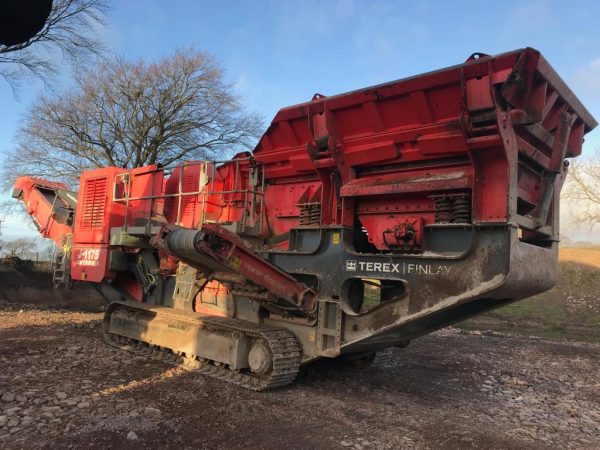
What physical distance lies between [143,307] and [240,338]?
2.54m

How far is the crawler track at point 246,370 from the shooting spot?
5855mm

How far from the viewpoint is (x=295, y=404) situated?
5539mm

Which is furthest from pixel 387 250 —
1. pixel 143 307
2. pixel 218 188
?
pixel 143 307

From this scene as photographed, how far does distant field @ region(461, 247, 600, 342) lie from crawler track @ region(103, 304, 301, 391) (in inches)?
402

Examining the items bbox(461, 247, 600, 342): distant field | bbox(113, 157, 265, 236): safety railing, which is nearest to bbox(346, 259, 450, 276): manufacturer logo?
bbox(113, 157, 265, 236): safety railing

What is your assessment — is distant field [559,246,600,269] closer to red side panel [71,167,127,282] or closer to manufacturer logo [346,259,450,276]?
manufacturer logo [346,259,450,276]

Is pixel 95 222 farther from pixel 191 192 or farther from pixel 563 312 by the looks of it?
pixel 563 312

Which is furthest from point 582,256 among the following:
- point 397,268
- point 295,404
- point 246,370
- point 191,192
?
point 295,404

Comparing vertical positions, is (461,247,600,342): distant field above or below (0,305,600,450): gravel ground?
above

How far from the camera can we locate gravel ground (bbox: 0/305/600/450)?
14.7 feet

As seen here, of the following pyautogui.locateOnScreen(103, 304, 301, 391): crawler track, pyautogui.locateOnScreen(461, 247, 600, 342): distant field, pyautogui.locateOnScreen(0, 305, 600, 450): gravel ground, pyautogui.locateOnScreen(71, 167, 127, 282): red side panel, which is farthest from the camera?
pyautogui.locateOnScreen(461, 247, 600, 342): distant field

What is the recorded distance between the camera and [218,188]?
26.4 ft

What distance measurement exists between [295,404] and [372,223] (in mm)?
2254

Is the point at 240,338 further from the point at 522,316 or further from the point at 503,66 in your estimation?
the point at 522,316
